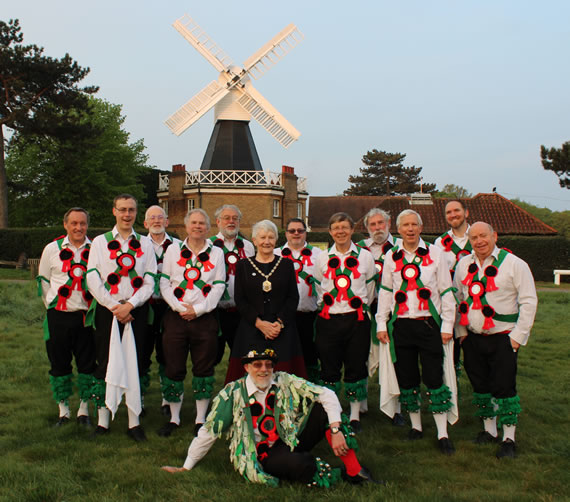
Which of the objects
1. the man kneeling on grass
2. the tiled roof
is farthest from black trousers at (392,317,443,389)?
the tiled roof

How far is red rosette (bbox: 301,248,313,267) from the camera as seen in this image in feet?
19.5

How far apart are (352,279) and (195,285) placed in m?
1.56

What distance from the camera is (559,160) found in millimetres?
19531

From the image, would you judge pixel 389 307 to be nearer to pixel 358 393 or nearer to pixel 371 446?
pixel 358 393

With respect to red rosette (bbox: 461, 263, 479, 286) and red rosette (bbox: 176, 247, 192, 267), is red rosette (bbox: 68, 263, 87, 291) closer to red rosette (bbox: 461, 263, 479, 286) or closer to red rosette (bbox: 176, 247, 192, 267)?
red rosette (bbox: 176, 247, 192, 267)

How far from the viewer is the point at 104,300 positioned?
5000 mm

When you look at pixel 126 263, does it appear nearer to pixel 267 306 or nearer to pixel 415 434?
pixel 267 306

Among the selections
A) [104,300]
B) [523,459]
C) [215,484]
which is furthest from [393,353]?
[104,300]

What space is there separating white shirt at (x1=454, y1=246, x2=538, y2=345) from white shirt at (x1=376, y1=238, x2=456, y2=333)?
22cm

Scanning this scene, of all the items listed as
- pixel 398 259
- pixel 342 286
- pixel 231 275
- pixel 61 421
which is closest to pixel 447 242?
pixel 398 259

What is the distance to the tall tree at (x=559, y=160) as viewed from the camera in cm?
1941

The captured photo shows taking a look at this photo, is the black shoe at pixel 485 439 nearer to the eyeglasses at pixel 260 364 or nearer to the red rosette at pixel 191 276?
the eyeglasses at pixel 260 364

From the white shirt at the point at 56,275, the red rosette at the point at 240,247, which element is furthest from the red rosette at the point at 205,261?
the white shirt at the point at 56,275

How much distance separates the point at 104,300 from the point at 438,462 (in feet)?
10.9
